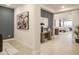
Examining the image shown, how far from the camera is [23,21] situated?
2826mm

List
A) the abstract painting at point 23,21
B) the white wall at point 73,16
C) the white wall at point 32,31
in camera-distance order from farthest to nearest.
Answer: the abstract painting at point 23,21 → the white wall at point 32,31 → the white wall at point 73,16

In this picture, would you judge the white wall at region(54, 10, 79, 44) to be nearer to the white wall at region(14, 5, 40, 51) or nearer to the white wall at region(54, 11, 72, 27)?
the white wall at region(54, 11, 72, 27)

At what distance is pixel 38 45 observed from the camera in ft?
8.93

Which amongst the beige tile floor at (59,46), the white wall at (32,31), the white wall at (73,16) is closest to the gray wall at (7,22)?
the white wall at (32,31)

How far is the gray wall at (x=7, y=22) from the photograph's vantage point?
2.75m

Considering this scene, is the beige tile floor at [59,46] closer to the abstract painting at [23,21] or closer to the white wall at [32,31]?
the white wall at [32,31]

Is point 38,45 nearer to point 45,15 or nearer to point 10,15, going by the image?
point 45,15

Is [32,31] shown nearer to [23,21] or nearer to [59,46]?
[23,21]

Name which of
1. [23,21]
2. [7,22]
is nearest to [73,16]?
[23,21]

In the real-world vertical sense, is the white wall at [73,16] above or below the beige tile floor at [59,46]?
above

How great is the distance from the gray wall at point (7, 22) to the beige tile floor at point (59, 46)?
984 mm

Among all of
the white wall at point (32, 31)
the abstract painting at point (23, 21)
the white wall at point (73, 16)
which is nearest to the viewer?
the white wall at point (73, 16)

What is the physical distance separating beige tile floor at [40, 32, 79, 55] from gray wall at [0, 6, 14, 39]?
984 mm

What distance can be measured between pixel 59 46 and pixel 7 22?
166cm
